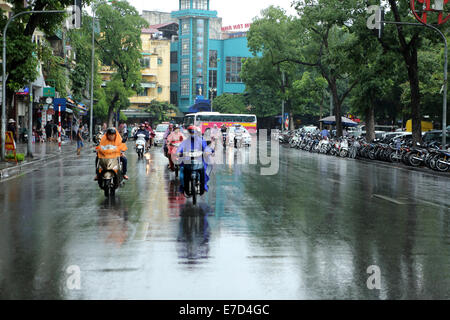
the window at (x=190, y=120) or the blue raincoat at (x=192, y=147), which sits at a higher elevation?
the blue raincoat at (x=192, y=147)

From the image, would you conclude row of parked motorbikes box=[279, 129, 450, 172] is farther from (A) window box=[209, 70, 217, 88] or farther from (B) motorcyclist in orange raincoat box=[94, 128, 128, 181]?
(A) window box=[209, 70, 217, 88]

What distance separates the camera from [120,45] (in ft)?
231

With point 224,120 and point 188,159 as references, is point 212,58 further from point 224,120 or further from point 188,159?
point 188,159

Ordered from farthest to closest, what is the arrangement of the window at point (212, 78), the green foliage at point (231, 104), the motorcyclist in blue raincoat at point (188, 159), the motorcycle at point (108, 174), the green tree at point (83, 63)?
1. the window at point (212, 78)
2. the green foliage at point (231, 104)
3. the green tree at point (83, 63)
4. the motorcycle at point (108, 174)
5. the motorcyclist in blue raincoat at point (188, 159)

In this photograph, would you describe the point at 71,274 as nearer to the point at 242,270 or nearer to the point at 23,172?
the point at 242,270

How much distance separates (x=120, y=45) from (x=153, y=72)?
3838 centimetres

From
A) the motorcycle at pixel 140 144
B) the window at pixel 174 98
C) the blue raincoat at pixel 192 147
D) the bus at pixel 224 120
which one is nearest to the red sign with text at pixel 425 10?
the motorcycle at pixel 140 144

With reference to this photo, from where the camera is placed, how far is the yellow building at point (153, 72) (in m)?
107

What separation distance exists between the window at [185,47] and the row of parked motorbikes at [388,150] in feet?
200

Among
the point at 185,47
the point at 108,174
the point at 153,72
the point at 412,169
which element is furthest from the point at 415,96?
the point at 153,72

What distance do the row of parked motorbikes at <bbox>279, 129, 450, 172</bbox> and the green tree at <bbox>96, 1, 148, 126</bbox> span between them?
27.2 m

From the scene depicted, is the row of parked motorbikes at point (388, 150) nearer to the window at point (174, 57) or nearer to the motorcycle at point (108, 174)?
the motorcycle at point (108, 174)
